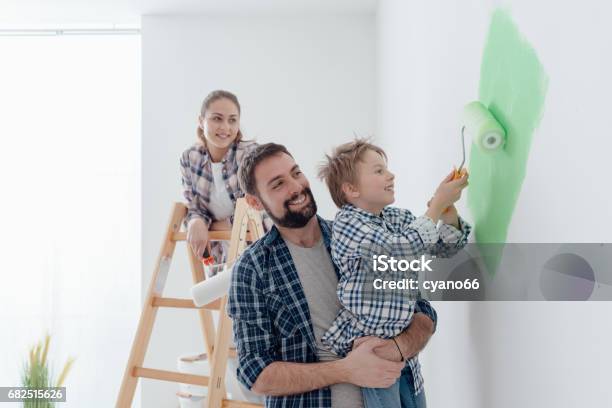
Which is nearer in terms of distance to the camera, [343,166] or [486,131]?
[486,131]

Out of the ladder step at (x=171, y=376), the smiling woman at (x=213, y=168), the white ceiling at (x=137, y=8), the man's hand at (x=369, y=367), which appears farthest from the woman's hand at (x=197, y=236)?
the white ceiling at (x=137, y=8)

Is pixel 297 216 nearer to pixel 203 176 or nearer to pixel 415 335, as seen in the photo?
pixel 415 335

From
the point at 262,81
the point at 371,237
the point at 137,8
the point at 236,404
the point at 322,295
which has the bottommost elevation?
the point at 236,404

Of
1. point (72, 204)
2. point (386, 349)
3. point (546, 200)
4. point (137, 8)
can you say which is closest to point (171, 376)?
point (386, 349)

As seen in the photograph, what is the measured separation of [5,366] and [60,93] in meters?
1.68

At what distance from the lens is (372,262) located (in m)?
1.20

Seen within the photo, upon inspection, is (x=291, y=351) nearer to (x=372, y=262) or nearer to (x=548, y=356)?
(x=372, y=262)

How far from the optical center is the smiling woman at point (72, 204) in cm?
409

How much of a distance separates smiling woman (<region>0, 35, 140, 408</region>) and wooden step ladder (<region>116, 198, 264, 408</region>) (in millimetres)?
1525

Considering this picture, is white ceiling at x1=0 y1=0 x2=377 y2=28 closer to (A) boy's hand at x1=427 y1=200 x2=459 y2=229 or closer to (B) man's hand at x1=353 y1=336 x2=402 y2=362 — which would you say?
(A) boy's hand at x1=427 y1=200 x2=459 y2=229

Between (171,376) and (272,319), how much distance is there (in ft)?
4.28

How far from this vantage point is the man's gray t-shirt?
4.20 feet

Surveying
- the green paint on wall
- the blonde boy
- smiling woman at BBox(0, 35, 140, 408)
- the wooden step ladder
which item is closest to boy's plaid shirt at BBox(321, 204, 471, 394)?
the blonde boy

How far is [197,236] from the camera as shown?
8.04 ft
